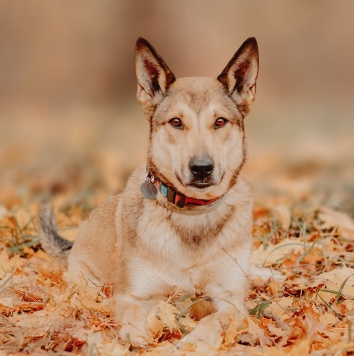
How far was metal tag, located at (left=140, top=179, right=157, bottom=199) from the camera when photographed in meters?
4.32

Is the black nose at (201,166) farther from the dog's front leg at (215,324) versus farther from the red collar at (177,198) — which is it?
the dog's front leg at (215,324)

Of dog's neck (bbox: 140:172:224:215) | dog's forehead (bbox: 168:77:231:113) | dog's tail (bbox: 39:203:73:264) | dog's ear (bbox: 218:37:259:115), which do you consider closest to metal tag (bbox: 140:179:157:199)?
dog's neck (bbox: 140:172:224:215)

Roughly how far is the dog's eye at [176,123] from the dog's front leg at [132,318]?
1.24 m

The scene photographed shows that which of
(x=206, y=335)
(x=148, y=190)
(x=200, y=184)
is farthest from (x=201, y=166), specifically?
(x=206, y=335)

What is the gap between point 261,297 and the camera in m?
4.44

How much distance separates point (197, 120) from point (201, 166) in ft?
1.34

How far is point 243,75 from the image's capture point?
4.43 metres

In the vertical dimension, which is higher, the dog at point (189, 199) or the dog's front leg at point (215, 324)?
the dog at point (189, 199)

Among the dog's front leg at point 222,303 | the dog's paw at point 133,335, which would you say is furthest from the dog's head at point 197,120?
the dog's paw at point 133,335

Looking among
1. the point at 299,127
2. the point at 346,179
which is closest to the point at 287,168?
the point at 346,179

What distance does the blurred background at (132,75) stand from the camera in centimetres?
1303

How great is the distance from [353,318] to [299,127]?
10.7 metres

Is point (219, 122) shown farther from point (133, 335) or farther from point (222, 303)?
point (133, 335)

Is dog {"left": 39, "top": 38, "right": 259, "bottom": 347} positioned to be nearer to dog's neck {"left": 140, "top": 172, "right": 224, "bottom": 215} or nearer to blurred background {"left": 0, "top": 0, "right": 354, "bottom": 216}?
dog's neck {"left": 140, "top": 172, "right": 224, "bottom": 215}
